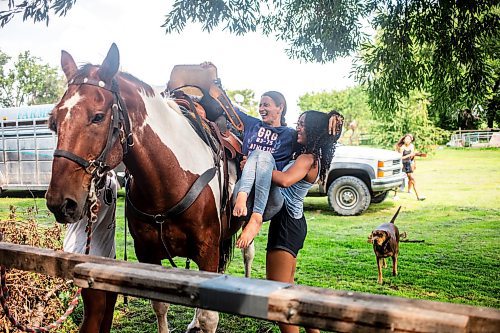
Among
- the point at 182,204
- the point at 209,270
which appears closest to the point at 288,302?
Result: the point at 182,204

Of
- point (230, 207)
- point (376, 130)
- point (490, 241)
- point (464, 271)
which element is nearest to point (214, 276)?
point (230, 207)

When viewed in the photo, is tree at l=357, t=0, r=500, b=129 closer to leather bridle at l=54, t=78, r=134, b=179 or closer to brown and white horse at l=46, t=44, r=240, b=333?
brown and white horse at l=46, t=44, r=240, b=333

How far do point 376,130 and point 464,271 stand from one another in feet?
61.2

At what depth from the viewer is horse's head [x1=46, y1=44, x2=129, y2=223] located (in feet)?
7.24

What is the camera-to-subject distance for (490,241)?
7.91 metres

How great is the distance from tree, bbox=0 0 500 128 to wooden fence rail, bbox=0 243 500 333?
3.51 metres

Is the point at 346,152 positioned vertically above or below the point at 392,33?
below

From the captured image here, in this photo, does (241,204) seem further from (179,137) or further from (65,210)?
(65,210)

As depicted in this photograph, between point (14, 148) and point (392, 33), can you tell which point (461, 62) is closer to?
point (392, 33)

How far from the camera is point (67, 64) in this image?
8.29ft

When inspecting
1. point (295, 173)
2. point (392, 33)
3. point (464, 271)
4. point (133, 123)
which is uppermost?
point (392, 33)

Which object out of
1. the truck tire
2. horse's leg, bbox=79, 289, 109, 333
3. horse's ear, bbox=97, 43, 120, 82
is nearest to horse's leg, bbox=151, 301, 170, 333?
horse's leg, bbox=79, 289, 109, 333

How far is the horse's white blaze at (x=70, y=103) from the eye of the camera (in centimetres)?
227

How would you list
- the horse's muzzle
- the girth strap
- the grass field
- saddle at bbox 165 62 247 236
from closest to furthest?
the horse's muzzle, the girth strap, saddle at bbox 165 62 247 236, the grass field
